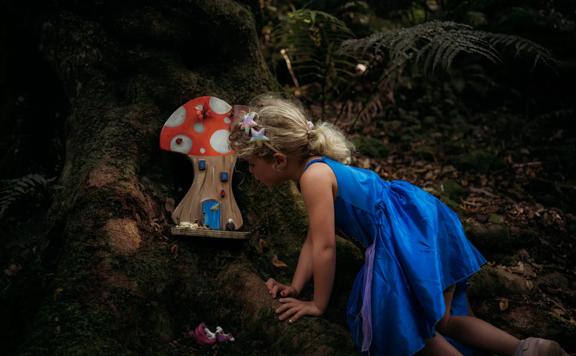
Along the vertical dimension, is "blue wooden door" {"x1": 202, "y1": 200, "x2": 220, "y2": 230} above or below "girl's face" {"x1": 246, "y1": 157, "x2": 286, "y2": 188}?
below

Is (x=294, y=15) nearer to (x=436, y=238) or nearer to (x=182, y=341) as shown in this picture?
(x=436, y=238)

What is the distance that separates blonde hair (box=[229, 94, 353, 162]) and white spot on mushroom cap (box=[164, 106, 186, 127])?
56 cm

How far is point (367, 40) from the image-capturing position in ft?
11.2

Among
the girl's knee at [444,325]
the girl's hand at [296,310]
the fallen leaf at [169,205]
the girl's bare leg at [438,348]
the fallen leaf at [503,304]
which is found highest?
the fallen leaf at [169,205]

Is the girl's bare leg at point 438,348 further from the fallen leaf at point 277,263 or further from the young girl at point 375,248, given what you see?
the fallen leaf at point 277,263

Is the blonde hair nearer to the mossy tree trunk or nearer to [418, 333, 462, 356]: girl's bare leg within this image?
the mossy tree trunk

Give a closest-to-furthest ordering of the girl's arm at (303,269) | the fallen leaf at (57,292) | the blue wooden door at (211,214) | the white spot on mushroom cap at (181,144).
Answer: the fallen leaf at (57,292) → the girl's arm at (303,269) → the blue wooden door at (211,214) → the white spot on mushroom cap at (181,144)

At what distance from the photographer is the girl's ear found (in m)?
2.48

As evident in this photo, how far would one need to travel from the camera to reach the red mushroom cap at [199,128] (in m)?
2.93

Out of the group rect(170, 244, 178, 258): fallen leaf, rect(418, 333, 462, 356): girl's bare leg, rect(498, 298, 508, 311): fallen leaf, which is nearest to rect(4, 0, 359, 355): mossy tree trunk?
rect(170, 244, 178, 258): fallen leaf

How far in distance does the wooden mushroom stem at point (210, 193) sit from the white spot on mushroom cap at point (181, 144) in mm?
75

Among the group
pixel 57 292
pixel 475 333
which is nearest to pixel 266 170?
pixel 57 292

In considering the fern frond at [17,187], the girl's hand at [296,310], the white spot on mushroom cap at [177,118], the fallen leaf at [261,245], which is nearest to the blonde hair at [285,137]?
the white spot on mushroom cap at [177,118]

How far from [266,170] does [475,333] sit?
1.53m
